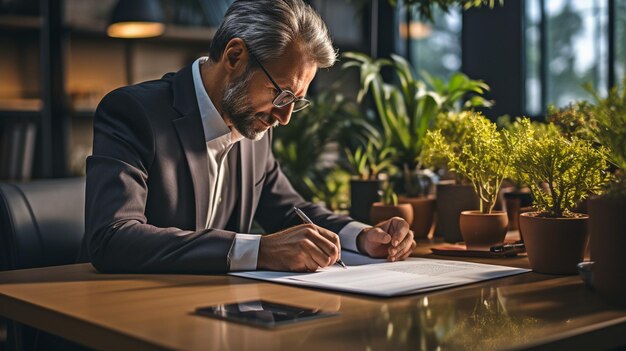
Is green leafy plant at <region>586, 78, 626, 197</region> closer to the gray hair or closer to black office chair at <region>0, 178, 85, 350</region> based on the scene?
the gray hair

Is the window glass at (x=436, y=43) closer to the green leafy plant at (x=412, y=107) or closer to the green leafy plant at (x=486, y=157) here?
the green leafy plant at (x=412, y=107)

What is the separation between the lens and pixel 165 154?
6.64 feet

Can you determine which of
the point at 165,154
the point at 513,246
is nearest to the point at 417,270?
the point at 513,246

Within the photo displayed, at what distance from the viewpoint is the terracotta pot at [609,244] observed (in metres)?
1.36

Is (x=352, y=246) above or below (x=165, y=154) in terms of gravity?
below

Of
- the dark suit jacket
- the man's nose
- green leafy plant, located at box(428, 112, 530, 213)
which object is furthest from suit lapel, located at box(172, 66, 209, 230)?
green leafy plant, located at box(428, 112, 530, 213)

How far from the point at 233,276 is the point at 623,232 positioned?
2.46ft

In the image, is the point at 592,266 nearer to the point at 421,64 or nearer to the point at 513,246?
the point at 513,246

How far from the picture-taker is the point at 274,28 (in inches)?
82.8

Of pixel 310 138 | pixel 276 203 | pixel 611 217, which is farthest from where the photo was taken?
pixel 310 138

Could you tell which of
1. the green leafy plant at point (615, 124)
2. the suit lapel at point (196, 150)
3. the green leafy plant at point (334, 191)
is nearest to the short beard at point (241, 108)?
the suit lapel at point (196, 150)

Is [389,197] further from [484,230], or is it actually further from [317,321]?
[317,321]

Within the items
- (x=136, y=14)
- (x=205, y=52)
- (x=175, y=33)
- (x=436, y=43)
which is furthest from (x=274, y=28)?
(x=205, y=52)

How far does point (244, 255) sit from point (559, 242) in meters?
0.64
